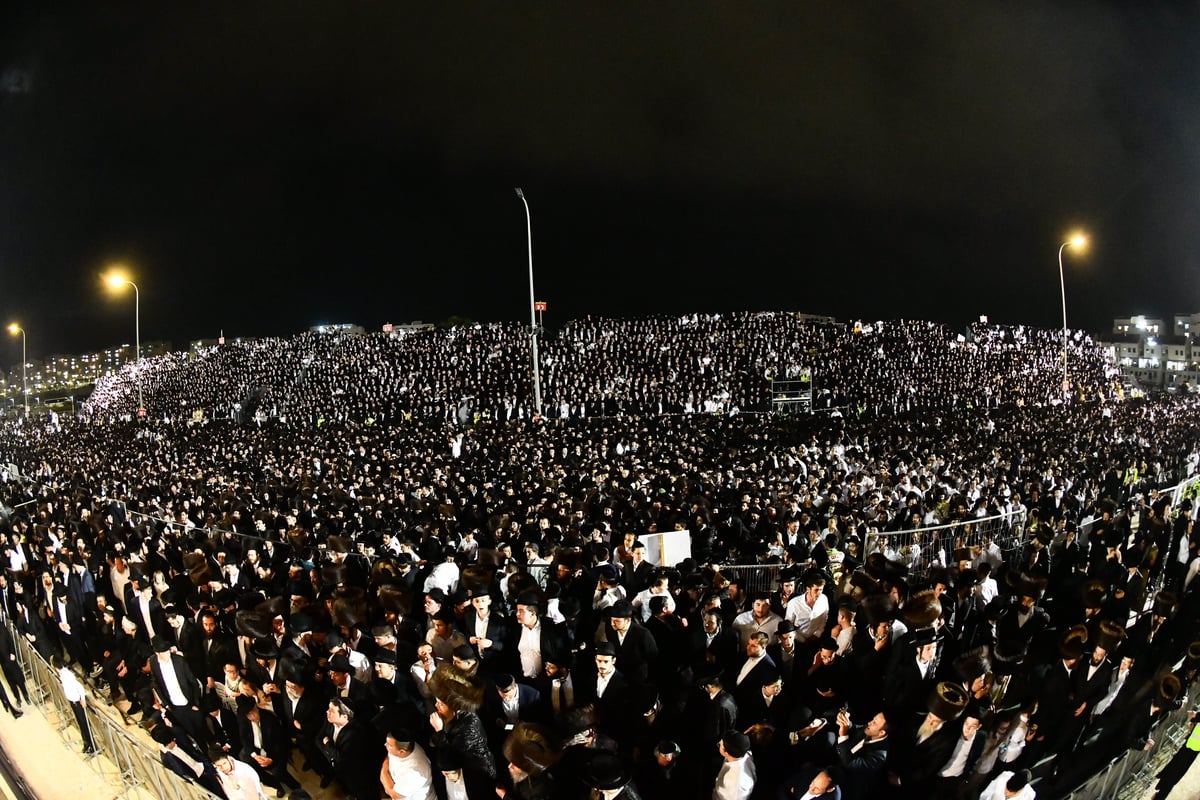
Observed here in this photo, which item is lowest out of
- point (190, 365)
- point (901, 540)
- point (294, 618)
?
point (901, 540)

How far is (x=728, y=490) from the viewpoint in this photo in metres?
10.8

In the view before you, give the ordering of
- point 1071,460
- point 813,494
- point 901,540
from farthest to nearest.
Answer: point 1071,460 < point 813,494 < point 901,540

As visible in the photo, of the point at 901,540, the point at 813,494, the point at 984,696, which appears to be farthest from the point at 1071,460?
the point at 984,696

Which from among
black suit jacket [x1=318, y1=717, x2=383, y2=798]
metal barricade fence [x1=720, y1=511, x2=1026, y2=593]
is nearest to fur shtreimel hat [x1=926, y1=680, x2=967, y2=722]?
black suit jacket [x1=318, y1=717, x2=383, y2=798]

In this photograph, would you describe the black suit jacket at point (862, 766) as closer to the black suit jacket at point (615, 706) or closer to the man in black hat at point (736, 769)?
the man in black hat at point (736, 769)

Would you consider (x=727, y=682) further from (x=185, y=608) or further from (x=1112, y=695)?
(x=185, y=608)

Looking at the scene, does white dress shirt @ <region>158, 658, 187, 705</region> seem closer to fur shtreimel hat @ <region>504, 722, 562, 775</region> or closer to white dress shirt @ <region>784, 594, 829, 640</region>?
fur shtreimel hat @ <region>504, 722, 562, 775</region>

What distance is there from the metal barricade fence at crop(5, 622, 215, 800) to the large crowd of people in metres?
0.16

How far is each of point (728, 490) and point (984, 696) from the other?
7306 millimetres

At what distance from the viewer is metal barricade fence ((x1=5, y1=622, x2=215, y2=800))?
3.84m

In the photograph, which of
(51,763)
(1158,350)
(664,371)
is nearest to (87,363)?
(664,371)

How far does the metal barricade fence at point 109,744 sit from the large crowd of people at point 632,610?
0.16 metres

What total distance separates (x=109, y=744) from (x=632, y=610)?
403 centimetres

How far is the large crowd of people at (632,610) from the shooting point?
3188mm
